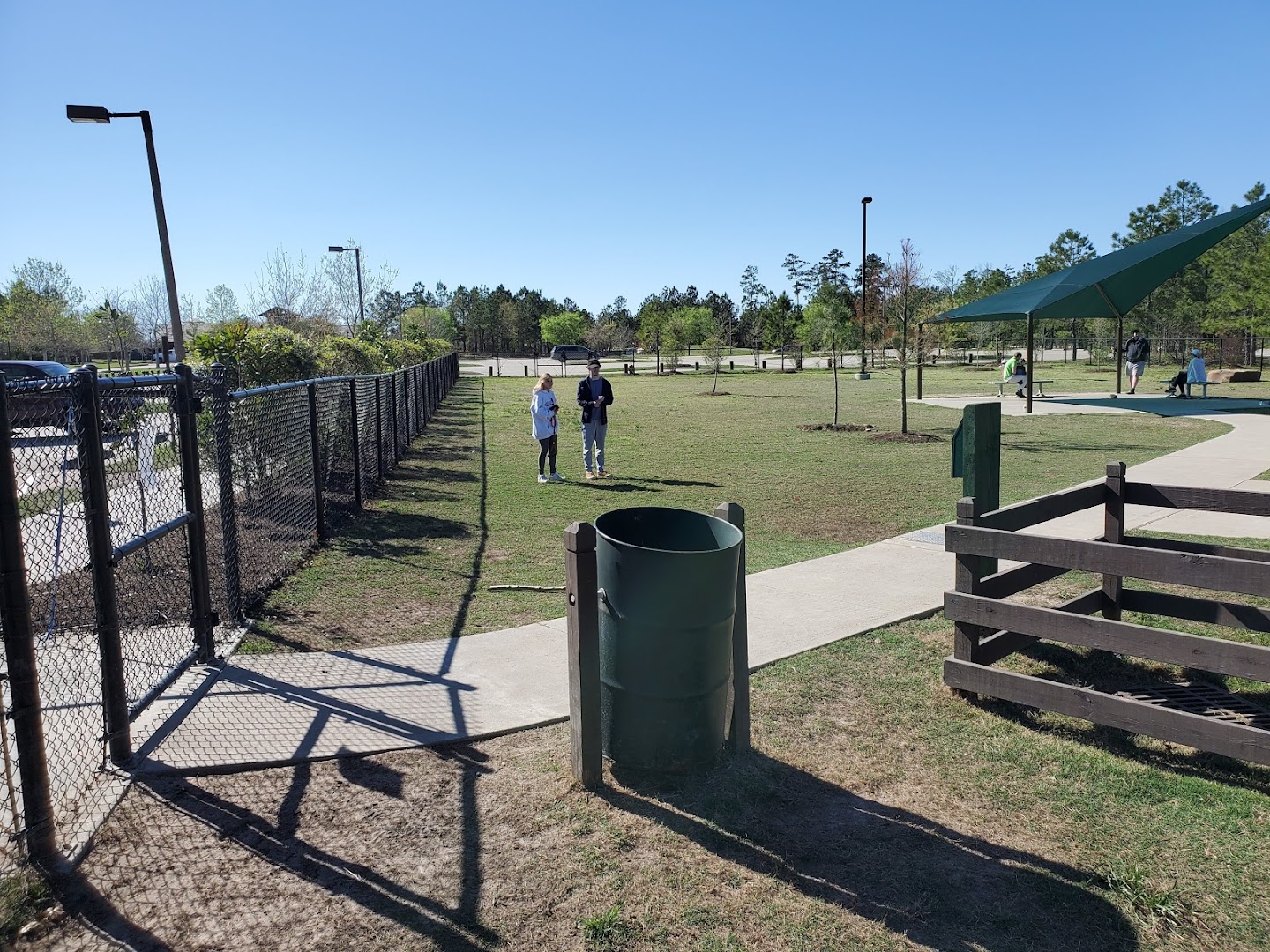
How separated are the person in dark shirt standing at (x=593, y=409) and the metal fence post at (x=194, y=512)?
7.60 meters

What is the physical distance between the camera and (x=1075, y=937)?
3045 mm

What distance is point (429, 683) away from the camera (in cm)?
529

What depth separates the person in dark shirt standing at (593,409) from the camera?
42.9ft

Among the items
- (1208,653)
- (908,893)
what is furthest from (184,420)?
(1208,653)

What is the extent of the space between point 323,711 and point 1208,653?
14.1 feet

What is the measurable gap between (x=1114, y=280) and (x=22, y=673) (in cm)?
2794

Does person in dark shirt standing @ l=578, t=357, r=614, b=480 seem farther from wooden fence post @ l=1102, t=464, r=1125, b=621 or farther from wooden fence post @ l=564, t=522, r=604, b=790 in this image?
wooden fence post @ l=564, t=522, r=604, b=790

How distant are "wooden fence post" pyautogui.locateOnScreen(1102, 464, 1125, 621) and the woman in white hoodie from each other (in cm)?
779

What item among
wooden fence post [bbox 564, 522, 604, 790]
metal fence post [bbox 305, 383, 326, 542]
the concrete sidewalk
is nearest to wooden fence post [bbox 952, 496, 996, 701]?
the concrete sidewalk

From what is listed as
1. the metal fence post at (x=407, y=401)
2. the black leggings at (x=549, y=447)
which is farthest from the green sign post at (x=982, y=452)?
the metal fence post at (x=407, y=401)

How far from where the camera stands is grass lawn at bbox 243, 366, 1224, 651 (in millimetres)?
6961

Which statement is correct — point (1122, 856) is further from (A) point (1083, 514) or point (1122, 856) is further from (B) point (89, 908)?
(A) point (1083, 514)

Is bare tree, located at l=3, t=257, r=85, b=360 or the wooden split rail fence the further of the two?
bare tree, located at l=3, t=257, r=85, b=360

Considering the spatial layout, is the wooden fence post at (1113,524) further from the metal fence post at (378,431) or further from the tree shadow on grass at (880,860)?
the metal fence post at (378,431)
